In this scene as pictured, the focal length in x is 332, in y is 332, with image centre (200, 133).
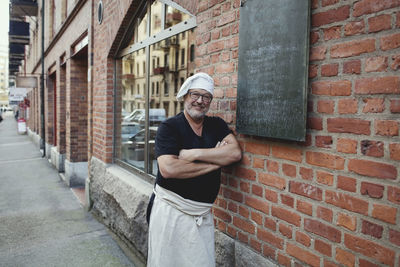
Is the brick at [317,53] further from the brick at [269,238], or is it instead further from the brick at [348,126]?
the brick at [269,238]

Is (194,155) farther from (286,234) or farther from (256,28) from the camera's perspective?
(256,28)

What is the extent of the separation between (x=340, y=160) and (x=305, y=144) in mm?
229

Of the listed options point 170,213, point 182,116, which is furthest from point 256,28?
point 170,213

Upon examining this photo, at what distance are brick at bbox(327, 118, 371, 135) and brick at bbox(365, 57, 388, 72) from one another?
0.78 feet

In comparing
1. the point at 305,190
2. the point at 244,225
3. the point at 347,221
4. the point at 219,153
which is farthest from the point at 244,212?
the point at 347,221

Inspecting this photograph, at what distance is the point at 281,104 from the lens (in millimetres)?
1888

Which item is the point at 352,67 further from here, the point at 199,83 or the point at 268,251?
the point at 268,251

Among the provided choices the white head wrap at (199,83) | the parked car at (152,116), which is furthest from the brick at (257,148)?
the parked car at (152,116)

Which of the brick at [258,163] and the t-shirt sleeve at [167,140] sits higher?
the t-shirt sleeve at [167,140]

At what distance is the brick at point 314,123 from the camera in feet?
5.73

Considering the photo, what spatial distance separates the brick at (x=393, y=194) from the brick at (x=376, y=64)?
1.71ft

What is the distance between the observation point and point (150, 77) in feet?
13.5

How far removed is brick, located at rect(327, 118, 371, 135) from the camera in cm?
153

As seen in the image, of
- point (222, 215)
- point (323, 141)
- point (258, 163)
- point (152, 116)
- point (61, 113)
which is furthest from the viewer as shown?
point (61, 113)
